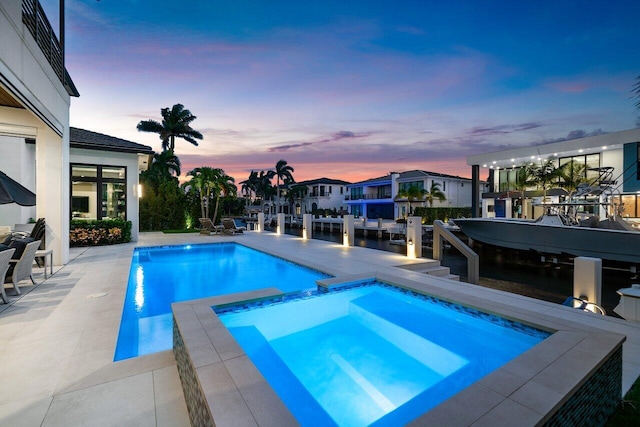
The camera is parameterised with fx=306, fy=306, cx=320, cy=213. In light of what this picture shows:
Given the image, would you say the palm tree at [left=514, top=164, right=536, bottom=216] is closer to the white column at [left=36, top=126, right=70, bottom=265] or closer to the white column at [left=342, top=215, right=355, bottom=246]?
the white column at [left=342, top=215, right=355, bottom=246]

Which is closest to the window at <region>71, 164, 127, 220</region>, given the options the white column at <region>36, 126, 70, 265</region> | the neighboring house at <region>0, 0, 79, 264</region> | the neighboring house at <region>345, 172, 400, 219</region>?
the neighboring house at <region>0, 0, 79, 264</region>

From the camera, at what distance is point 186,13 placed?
12.0 metres

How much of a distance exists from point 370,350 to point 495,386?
2.15m

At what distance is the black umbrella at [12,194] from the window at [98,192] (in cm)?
779

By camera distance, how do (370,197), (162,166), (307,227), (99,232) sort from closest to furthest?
1. (99,232)
2. (307,227)
3. (162,166)
4. (370,197)

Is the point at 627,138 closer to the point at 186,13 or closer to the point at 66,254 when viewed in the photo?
→ the point at 186,13

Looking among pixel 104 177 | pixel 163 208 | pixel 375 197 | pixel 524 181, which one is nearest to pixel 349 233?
pixel 104 177

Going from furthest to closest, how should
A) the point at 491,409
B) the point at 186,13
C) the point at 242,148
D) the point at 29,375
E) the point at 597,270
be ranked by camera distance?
the point at 242,148 → the point at 186,13 → the point at 597,270 → the point at 29,375 → the point at 491,409

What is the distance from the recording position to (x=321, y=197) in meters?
48.9

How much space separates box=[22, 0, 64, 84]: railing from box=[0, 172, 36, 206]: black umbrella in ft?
9.17

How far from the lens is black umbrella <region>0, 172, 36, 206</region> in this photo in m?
5.44

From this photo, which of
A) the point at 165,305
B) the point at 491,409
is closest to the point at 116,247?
the point at 165,305

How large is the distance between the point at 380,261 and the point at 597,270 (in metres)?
5.12

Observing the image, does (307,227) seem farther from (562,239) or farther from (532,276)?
(562,239)
